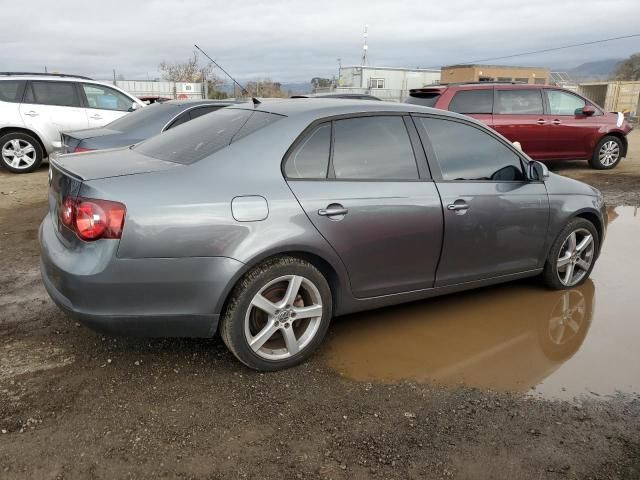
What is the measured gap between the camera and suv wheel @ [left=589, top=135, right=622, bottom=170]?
35.4 ft

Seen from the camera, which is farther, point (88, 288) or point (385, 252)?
point (385, 252)

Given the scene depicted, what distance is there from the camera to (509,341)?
3686 millimetres

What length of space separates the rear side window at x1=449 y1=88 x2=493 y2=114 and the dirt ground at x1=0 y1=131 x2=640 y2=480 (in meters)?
7.09

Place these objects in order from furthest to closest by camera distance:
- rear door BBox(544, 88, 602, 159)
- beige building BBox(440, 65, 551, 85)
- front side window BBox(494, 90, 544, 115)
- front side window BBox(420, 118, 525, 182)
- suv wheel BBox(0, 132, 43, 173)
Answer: beige building BBox(440, 65, 551, 85) < rear door BBox(544, 88, 602, 159) < front side window BBox(494, 90, 544, 115) < suv wheel BBox(0, 132, 43, 173) < front side window BBox(420, 118, 525, 182)

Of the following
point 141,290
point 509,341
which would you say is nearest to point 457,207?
point 509,341

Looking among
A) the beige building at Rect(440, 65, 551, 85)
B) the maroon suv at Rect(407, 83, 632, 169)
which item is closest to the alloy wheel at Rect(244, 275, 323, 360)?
the maroon suv at Rect(407, 83, 632, 169)

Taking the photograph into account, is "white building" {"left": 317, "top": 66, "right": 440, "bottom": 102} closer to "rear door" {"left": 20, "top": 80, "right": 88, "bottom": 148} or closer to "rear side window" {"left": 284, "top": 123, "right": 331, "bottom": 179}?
"rear door" {"left": 20, "top": 80, "right": 88, "bottom": 148}

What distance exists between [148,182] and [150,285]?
1.77ft

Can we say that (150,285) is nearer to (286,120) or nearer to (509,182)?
(286,120)

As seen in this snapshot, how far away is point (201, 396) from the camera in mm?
2934

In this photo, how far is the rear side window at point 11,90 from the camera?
9664 mm

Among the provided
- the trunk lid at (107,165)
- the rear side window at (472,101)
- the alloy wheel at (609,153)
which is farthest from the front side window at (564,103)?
the trunk lid at (107,165)

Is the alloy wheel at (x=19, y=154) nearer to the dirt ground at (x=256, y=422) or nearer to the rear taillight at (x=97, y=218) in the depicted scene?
the dirt ground at (x=256, y=422)

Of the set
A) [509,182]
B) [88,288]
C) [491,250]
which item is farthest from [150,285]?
[509,182]
